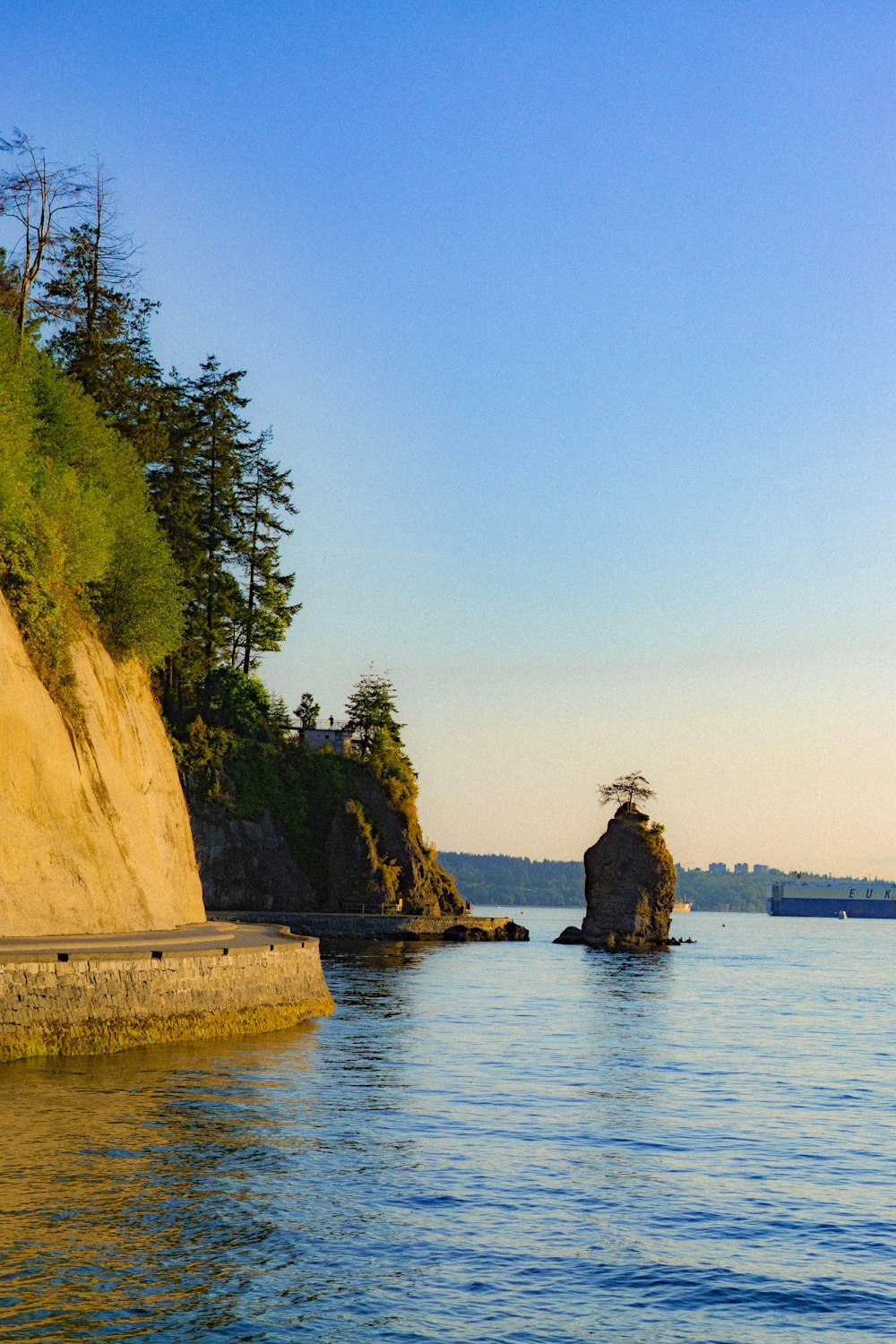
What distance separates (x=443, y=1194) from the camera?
18625 millimetres

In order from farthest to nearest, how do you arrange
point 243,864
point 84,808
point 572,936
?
point 572,936 < point 243,864 < point 84,808

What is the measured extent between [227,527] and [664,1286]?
82.6 meters

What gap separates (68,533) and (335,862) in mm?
57355

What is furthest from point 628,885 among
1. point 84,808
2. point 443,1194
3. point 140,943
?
point 443,1194

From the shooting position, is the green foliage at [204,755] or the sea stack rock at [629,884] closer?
the green foliage at [204,755]

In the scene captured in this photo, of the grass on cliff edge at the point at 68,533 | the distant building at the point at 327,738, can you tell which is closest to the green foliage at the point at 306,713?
the distant building at the point at 327,738

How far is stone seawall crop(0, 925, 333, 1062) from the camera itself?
2677 cm

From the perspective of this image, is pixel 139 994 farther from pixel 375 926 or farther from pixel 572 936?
pixel 572 936

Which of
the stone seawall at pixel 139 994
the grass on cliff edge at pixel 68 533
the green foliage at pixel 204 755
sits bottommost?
the stone seawall at pixel 139 994

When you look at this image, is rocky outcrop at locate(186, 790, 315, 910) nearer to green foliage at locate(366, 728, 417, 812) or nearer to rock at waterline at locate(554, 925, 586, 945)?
green foliage at locate(366, 728, 417, 812)

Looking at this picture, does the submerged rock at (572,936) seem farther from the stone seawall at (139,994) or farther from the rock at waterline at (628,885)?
the stone seawall at (139,994)

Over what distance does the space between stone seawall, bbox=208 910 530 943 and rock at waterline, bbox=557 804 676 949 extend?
334 inches

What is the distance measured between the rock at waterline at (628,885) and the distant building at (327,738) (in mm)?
21125

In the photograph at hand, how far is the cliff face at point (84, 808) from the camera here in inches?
1393
